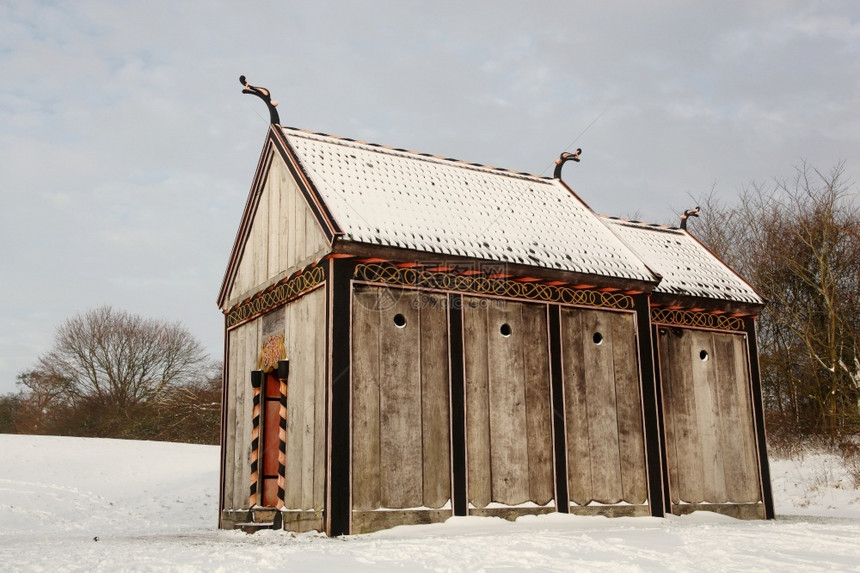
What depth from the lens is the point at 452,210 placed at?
1402 centimetres

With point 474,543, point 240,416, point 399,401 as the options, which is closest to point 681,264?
point 399,401

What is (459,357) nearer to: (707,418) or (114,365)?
(707,418)

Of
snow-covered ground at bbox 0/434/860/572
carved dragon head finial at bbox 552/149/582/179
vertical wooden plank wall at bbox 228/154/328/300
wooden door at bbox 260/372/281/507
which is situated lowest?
snow-covered ground at bbox 0/434/860/572

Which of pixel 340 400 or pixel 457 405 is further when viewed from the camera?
pixel 457 405

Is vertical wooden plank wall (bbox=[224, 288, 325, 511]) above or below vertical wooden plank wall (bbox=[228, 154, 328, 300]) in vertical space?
below

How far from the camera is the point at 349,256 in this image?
11906 millimetres

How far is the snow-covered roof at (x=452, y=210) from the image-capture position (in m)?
12.8

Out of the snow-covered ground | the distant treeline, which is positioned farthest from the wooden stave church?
the distant treeline

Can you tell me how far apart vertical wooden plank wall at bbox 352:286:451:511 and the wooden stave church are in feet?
0.09

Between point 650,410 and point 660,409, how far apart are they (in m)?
0.67

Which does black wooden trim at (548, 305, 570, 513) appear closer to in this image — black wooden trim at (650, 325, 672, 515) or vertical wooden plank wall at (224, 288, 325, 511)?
black wooden trim at (650, 325, 672, 515)

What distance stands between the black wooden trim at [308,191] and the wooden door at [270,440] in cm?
320

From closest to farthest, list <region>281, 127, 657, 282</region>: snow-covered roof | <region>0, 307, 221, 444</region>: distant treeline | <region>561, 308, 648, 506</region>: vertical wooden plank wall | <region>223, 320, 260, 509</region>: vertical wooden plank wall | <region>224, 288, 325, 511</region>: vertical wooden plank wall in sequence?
<region>224, 288, 325, 511</region>: vertical wooden plank wall, <region>281, 127, 657, 282</region>: snow-covered roof, <region>561, 308, 648, 506</region>: vertical wooden plank wall, <region>223, 320, 260, 509</region>: vertical wooden plank wall, <region>0, 307, 221, 444</region>: distant treeline

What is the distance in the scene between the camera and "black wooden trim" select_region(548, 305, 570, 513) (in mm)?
12938
